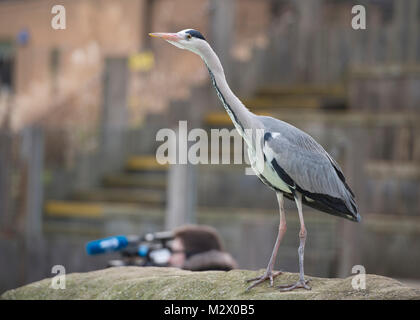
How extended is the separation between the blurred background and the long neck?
286 centimetres

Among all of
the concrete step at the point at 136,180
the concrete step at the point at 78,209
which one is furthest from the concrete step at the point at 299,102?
the concrete step at the point at 78,209

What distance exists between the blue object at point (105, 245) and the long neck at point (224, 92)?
1.07 meters

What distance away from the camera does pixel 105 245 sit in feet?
11.0

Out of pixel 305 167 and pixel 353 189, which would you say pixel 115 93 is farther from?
pixel 305 167

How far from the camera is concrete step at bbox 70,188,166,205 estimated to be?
7614 millimetres

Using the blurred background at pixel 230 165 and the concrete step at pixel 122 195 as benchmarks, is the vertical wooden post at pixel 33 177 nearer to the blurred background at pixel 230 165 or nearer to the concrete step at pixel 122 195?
the blurred background at pixel 230 165

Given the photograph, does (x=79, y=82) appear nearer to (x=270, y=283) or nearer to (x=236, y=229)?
(x=236, y=229)

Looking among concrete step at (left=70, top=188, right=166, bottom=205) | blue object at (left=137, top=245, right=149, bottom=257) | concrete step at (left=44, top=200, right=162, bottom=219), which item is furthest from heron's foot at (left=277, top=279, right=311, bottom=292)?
concrete step at (left=70, top=188, right=166, bottom=205)

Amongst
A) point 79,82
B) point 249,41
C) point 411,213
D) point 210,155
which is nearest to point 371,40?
point 411,213

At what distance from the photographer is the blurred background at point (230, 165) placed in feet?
19.1

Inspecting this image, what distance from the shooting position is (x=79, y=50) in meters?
12.6

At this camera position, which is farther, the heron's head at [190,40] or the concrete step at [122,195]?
the concrete step at [122,195]

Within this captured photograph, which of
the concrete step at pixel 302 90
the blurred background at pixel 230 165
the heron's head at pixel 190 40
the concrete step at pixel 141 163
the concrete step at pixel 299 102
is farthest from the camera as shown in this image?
the concrete step at pixel 302 90

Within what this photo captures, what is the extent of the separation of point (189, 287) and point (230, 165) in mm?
3652
